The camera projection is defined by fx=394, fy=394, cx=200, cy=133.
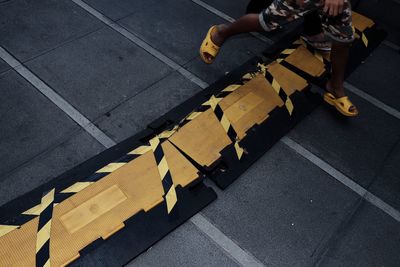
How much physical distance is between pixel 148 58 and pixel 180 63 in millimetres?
382

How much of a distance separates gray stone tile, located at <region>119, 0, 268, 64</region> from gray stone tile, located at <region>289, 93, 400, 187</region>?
137cm

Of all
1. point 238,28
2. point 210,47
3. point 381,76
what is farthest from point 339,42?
point 381,76

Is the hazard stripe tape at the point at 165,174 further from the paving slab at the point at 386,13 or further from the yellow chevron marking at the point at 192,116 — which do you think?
the paving slab at the point at 386,13

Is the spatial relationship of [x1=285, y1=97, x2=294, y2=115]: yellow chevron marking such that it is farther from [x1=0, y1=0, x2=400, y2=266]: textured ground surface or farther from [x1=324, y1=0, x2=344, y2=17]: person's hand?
[x1=324, y1=0, x2=344, y2=17]: person's hand

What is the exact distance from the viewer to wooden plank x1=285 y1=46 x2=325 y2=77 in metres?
4.71

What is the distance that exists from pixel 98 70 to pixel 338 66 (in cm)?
262

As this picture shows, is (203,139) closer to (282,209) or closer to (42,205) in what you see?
(282,209)

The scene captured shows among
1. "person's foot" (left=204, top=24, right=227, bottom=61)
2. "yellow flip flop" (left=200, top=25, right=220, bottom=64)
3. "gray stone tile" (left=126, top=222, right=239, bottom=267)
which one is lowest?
"gray stone tile" (left=126, top=222, right=239, bottom=267)

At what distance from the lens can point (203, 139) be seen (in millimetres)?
3707

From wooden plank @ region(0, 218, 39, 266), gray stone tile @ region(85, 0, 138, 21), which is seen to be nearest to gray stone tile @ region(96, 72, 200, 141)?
wooden plank @ region(0, 218, 39, 266)

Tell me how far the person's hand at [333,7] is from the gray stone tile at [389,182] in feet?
5.62

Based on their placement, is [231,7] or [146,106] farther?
[231,7]

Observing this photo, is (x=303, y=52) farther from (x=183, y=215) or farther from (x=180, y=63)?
(x=183, y=215)

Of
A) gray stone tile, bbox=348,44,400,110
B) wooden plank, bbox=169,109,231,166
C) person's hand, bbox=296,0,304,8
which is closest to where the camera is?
person's hand, bbox=296,0,304,8
